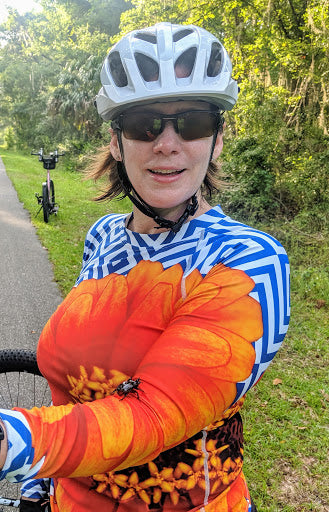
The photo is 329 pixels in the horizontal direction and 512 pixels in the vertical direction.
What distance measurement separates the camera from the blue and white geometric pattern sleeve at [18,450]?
761 mm

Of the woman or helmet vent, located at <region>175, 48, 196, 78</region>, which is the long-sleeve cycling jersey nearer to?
the woman

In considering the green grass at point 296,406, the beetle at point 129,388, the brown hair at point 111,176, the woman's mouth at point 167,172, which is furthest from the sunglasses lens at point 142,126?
the green grass at point 296,406

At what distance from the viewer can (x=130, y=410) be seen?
2.82ft

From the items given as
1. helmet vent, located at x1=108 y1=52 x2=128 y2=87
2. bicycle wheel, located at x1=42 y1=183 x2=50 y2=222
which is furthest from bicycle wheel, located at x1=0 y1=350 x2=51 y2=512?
bicycle wheel, located at x1=42 y1=183 x2=50 y2=222

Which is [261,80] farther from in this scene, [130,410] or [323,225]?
[130,410]

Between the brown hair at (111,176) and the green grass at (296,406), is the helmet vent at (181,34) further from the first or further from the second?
the green grass at (296,406)

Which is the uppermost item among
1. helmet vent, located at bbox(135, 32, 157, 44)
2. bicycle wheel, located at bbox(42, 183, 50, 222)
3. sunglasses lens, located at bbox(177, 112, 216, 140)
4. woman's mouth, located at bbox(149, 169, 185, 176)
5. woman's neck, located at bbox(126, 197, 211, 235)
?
helmet vent, located at bbox(135, 32, 157, 44)

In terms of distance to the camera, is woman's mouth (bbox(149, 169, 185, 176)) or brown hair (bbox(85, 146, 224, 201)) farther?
brown hair (bbox(85, 146, 224, 201))

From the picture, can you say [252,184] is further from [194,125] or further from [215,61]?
[194,125]

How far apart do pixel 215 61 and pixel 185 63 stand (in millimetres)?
191

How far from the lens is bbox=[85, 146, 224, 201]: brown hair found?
1.73m

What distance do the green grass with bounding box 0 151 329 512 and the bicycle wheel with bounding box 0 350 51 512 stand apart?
5.35 ft

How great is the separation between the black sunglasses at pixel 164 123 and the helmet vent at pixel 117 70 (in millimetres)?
157

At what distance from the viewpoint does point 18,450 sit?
762 mm
